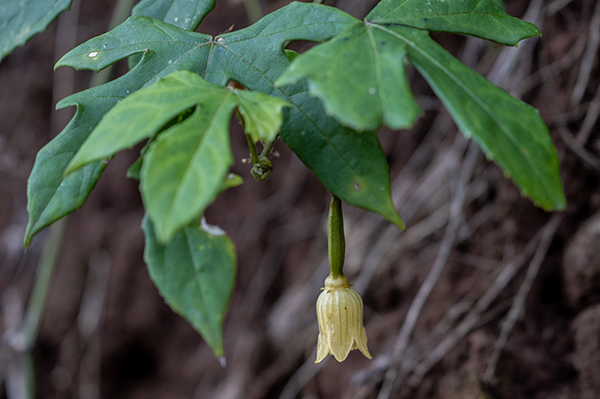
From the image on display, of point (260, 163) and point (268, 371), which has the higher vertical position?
point (260, 163)

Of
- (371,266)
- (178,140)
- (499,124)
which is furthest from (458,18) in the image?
(371,266)

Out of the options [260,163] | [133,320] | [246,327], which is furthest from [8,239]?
[260,163]

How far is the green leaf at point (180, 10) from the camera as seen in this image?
981 millimetres

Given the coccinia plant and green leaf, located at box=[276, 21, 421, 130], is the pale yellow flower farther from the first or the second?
green leaf, located at box=[276, 21, 421, 130]

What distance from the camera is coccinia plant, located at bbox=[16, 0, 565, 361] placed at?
59cm

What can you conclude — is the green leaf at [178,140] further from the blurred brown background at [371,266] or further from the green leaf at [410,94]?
the blurred brown background at [371,266]

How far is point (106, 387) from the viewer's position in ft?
8.09

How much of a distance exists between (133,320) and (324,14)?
80.5 inches

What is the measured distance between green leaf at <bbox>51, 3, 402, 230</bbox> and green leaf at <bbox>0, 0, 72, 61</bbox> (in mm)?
255

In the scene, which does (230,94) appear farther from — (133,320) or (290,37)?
(133,320)

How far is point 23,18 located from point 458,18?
2.83ft

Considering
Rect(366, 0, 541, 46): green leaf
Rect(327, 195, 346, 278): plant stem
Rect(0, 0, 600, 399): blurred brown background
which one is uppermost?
Rect(366, 0, 541, 46): green leaf

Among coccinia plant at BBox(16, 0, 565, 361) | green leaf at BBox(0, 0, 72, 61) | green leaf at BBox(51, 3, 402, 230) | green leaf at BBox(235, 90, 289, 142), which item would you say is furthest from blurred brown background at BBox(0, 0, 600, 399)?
green leaf at BBox(0, 0, 72, 61)

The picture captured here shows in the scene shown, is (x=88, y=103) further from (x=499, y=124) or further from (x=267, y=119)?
(x=499, y=124)
